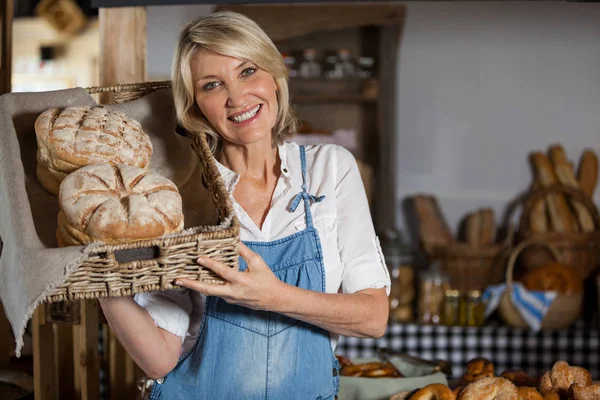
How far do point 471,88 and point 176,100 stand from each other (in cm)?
360

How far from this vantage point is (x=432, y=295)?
12.5ft

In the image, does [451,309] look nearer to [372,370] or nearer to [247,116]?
[372,370]

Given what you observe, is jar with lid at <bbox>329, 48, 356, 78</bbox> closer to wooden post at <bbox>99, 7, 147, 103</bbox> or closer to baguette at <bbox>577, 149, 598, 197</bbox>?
baguette at <bbox>577, 149, 598, 197</bbox>

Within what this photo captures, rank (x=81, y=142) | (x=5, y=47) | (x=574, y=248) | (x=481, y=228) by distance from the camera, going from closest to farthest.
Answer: (x=81, y=142) < (x=5, y=47) < (x=574, y=248) < (x=481, y=228)

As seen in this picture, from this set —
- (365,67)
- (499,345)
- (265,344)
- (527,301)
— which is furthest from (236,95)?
(365,67)

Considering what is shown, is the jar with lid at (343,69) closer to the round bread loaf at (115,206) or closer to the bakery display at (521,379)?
the bakery display at (521,379)

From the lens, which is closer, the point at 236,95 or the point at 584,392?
the point at 236,95

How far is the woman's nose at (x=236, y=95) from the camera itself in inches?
67.7

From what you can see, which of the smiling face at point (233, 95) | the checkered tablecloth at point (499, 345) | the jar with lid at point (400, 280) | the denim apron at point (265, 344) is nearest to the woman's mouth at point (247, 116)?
the smiling face at point (233, 95)

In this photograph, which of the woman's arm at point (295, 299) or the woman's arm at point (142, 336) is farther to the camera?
the woman's arm at point (142, 336)

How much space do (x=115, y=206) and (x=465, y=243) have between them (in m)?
3.82

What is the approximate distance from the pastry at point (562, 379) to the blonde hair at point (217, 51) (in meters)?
1.13

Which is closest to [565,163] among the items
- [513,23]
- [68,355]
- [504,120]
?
[504,120]

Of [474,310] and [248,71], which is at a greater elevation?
[248,71]
